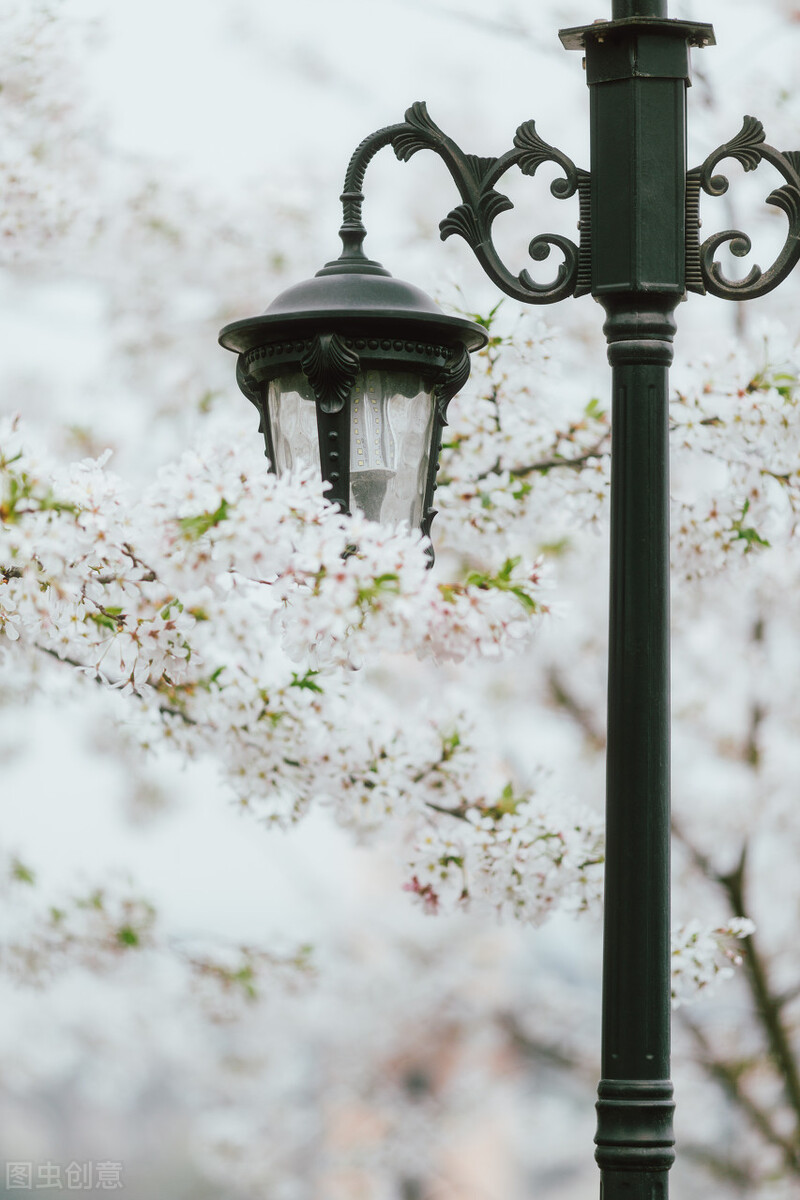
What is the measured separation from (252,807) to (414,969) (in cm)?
1140

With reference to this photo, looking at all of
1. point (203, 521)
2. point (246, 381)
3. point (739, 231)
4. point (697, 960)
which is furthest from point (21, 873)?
point (739, 231)

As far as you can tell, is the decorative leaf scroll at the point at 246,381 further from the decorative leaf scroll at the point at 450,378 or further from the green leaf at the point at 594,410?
the green leaf at the point at 594,410

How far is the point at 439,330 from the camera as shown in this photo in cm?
300

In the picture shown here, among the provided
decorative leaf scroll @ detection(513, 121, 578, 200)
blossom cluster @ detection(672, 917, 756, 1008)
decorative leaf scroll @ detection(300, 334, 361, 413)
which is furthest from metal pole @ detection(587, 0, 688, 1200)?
blossom cluster @ detection(672, 917, 756, 1008)

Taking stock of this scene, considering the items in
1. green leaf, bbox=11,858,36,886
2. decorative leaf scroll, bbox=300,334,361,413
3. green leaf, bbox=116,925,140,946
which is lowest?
green leaf, bbox=116,925,140,946

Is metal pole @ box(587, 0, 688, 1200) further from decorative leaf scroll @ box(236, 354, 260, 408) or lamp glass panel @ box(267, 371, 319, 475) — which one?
decorative leaf scroll @ box(236, 354, 260, 408)

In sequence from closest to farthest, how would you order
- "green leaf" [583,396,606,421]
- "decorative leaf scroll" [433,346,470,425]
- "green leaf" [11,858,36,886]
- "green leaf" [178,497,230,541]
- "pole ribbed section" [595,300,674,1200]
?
"green leaf" [178,497,230,541] → "pole ribbed section" [595,300,674,1200] → "decorative leaf scroll" [433,346,470,425] → "green leaf" [583,396,606,421] → "green leaf" [11,858,36,886]

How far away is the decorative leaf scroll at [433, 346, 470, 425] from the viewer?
3.09 meters

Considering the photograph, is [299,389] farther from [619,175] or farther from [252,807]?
[252,807]

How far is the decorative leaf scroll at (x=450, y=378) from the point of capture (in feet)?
10.1

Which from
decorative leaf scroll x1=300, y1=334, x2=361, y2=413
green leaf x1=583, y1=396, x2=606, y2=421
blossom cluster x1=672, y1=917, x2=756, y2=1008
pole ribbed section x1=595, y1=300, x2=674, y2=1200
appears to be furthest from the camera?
green leaf x1=583, y1=396, x2=606, y2=421

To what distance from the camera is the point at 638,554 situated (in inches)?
110

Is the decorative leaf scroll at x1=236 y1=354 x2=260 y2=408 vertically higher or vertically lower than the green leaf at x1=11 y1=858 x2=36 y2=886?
higher

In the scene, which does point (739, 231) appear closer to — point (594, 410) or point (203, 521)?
point (594, 410)
